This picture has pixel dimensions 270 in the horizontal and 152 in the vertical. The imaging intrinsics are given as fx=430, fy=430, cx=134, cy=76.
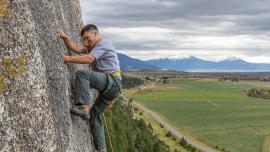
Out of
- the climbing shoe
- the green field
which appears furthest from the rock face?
the green field

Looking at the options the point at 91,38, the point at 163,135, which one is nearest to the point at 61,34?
the point at 91,38

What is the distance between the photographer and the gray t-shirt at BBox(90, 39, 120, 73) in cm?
1212

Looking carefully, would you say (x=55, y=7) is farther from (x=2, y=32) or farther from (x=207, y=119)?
(x=207, y=119)

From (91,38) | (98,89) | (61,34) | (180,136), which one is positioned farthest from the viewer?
(180,136)

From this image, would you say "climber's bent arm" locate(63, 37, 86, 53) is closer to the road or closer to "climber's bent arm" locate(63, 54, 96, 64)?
"climber's bent arm" locate(63, 54, 96, 64)

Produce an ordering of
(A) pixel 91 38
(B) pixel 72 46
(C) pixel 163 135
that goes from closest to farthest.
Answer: (B) pixel 72 46
(A) pixel 91 38
(C) pixel 163 135

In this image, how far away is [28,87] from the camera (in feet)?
26.8

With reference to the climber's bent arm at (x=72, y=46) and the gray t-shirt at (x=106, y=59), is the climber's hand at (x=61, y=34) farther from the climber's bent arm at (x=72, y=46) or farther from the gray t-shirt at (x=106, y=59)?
the gray t-shirt at (x=106, y=59)

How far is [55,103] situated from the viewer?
9750 mm

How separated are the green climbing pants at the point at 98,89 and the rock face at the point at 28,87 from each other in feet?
4.05

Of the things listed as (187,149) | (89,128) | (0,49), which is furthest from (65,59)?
(187,149)

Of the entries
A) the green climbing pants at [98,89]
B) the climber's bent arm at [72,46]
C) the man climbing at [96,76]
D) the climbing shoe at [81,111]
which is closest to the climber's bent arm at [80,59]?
the man climbing at [96,76]

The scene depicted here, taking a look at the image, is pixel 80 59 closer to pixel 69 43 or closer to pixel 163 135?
pixel 69 43

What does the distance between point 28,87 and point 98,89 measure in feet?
14.1
